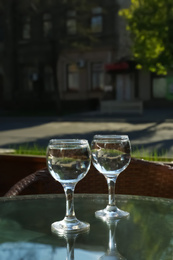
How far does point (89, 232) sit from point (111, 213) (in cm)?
20

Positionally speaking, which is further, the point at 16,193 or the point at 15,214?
the point at 16,193

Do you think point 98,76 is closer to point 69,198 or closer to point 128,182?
point 128,182

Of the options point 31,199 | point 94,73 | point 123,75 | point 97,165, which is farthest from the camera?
point 94,73

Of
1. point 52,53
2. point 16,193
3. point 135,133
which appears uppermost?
point 52,53

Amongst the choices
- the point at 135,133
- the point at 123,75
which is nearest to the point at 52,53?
the point at 123,75

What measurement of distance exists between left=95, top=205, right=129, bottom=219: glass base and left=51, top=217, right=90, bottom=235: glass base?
141mm

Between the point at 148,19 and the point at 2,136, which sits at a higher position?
the point at 148,19

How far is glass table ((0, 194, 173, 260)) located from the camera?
4.00 ft

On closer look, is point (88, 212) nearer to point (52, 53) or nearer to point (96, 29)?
point (52, 53)

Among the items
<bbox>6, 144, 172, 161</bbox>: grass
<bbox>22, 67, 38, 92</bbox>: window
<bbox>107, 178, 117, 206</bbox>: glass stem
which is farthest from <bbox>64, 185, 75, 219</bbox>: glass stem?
<bbox>22, 67, 38, 92</bbox>: window

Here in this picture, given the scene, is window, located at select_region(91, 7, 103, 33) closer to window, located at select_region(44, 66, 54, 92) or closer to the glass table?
window, located at select_region(44, 66, 54, 92)

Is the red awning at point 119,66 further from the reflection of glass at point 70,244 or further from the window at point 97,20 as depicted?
the reflection of glass at point 70,244

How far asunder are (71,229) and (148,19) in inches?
670

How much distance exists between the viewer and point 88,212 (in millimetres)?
1698
